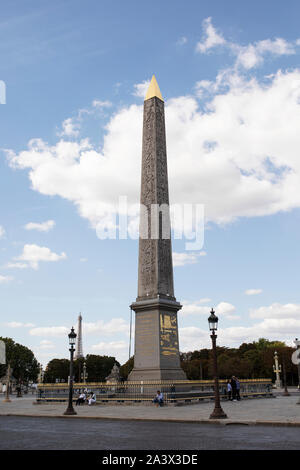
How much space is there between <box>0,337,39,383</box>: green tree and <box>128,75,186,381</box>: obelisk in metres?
Result: 62.7

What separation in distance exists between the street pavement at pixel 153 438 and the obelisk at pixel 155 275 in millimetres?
12739

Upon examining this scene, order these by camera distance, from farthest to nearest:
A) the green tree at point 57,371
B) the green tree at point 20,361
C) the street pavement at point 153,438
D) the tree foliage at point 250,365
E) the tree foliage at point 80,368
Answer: the tree foliage at point 80,368
the green tree at point 57,371
the green tree at point 20,361
the tree foliage at point 250,365
the street pavement at point 153,438

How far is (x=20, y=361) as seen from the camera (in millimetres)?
90188

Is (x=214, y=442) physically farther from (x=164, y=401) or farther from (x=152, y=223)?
(x=152, y=223)

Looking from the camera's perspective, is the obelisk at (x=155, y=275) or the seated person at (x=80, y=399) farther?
the seated person at (x=80, y=399)

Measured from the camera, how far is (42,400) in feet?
99.1

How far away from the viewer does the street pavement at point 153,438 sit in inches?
390

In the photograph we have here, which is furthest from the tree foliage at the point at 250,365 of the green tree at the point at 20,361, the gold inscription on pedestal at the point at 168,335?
the gold inscription on pedestal at the point at 168,335

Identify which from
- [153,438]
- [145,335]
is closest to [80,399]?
[145,335]

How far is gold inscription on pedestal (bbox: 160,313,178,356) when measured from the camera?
2755cm

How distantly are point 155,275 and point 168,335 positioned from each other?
3.71 metres

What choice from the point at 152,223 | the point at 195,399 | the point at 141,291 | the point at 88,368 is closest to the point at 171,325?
the point at 141,291

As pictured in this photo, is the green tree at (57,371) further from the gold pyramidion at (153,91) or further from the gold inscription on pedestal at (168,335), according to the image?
the gold pyramidion at (153,91)
